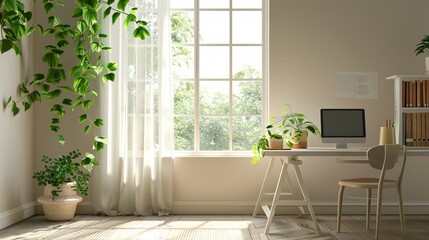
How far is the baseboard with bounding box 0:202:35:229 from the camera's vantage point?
18.5ft

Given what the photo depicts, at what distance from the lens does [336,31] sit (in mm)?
6496

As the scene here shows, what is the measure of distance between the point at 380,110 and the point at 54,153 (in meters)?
3.47

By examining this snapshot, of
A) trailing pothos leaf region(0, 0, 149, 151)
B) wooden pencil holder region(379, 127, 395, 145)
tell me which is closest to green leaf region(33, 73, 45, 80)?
trailing pothos leaf region(0, 0, 149, 151)

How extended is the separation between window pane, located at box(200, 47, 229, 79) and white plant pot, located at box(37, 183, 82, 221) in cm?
186

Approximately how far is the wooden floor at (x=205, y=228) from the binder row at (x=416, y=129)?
79 centimetres

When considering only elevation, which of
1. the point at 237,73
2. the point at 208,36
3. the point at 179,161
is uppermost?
the point at 208,36

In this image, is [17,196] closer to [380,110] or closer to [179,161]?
[179,161]

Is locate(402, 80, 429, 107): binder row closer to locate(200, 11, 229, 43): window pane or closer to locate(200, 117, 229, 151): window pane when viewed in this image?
locate(200, 117, 229, 151): window pane

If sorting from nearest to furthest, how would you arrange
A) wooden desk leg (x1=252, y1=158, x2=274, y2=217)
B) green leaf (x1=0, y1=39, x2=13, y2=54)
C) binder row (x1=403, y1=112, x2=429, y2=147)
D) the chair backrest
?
the chair backrest
green leaf (x1=0, y1=39, x2=13, y2=54)
binder row (x1=403, y1=112, x2=429, y2=147)
wooden desk leg (x1=252, y1=158, x2=274, y2=217)

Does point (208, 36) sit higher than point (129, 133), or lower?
higher

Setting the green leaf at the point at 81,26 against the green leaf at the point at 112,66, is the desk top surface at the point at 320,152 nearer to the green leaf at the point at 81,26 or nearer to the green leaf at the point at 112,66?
the green leaf at the point at 112,66

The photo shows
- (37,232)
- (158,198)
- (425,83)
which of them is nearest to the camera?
(37,232)

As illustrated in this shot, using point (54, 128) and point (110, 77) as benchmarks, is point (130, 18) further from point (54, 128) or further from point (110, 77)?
point (54, 128)

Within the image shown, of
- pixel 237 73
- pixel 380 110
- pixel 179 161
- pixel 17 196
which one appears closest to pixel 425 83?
pixel 380 110
